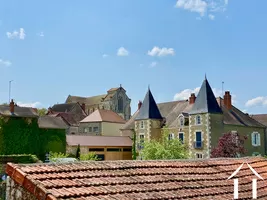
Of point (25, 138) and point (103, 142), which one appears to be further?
point (103, 142)

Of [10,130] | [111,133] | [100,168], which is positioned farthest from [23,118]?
[100,168]

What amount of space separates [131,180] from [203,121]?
37.5 m

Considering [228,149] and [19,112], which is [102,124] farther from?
[228,149]

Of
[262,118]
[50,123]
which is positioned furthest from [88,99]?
[50,123]

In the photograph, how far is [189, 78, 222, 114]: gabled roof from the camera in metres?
43.3

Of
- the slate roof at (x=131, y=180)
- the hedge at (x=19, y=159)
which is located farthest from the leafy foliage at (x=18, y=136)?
the slate roof at (x=131, y=180)

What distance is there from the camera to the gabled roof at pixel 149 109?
5046 cm

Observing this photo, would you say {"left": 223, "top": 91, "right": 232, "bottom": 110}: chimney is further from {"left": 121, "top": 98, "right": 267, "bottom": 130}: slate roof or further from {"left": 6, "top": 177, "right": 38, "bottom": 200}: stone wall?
{"left": 6, "top": 177, "right": 38, "bottom": 200}: stone wall

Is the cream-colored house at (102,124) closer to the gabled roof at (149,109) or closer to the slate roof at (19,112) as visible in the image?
the gabled roof at (149,109)

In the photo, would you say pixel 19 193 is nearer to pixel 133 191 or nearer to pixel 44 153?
pixel 133 191

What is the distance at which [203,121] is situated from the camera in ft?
142

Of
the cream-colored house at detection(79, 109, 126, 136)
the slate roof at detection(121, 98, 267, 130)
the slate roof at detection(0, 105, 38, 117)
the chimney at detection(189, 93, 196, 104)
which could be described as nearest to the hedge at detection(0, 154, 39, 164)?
the slate roof at detection(0, 105, 38, 117)

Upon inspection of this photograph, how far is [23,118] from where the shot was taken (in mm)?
38844

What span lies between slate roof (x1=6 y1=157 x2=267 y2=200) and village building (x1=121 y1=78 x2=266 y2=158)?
3529 cm
